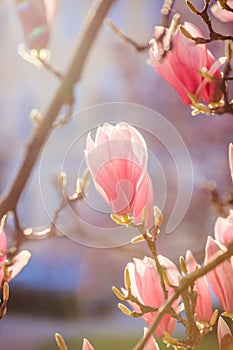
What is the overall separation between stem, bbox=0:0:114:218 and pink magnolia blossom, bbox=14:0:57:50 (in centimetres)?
13

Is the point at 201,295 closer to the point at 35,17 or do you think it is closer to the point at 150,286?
the point at 150,286

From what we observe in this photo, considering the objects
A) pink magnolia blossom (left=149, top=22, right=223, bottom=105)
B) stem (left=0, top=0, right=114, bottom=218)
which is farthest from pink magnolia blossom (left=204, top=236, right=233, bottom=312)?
stem (left=0, top=0, right=114, bottom=218)

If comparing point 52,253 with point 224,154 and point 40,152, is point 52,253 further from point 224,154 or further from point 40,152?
point 40,152

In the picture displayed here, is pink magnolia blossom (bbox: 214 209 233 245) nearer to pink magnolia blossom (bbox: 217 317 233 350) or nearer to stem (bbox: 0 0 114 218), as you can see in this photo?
pink magnolia blossom (bbox: 217 317 233 350)

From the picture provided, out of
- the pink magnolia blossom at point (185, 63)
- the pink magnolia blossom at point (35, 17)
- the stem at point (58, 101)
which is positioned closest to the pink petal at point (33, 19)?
the pink magnolia blossom at point (35, 17)

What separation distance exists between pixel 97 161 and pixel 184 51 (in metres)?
0.16

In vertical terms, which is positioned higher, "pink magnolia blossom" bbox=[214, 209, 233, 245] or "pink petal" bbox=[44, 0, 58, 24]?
"pink petal" bbox=[44, 0, 58, 24]

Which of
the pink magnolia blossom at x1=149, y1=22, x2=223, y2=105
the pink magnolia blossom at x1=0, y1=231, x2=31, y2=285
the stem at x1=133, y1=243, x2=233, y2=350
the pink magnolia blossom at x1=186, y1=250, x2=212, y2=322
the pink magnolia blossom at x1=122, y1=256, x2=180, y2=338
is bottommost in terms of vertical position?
the pink magnolia blossom at x1=186, y1=250, x2=212, y2=322

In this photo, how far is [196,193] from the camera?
2918 mm

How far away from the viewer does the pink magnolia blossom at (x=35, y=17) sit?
3.34 feet

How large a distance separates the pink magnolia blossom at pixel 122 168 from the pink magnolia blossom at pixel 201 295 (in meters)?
0.08

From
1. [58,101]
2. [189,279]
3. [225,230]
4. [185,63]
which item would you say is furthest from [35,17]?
[189,279]

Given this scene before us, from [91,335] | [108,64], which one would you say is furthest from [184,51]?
[91,335]

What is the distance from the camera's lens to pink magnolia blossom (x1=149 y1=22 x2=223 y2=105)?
2.21 feet
